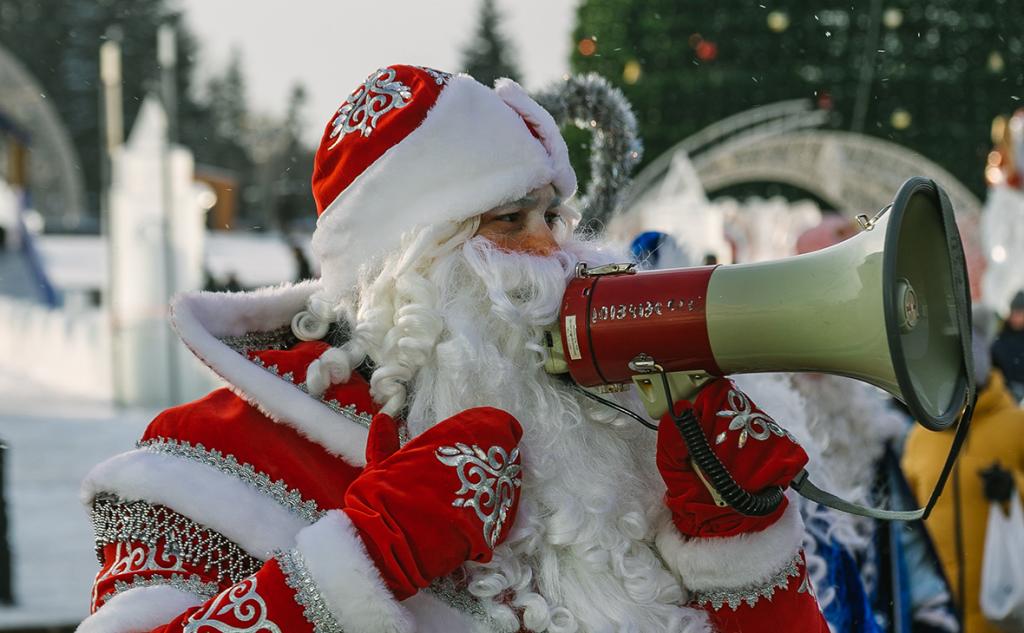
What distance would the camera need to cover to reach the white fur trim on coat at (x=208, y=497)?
1737 mm

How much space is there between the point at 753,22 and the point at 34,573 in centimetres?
1634

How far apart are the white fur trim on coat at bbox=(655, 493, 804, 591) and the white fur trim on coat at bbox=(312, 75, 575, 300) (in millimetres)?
603

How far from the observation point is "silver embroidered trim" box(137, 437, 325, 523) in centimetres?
179

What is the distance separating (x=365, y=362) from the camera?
76.6 inches

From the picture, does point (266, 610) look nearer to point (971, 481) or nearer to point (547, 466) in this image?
point (547, 466)

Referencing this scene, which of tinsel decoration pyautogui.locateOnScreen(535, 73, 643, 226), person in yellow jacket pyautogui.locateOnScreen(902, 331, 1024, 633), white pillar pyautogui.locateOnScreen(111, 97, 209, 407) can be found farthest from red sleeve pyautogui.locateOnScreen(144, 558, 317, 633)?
white pillar pyautogui.locateOnScreen(111, 97, 209, 407)

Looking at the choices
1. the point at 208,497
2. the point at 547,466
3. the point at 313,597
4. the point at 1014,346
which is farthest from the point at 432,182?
the point at 1014,346

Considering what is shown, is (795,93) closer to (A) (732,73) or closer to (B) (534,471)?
(A) (732,73)

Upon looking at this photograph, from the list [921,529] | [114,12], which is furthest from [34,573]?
[114,12]

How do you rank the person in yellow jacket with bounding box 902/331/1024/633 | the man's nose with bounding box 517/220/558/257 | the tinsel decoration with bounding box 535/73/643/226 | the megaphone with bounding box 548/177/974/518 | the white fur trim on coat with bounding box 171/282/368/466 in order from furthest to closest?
the person in yellow jacket with bounding box 902/331/1024/633 < the tinsel decoration with bounding box 535/73/643/226 < the man's nose with bounding box 517/220/558/257 < the white fur trim on coat with bounding box 171/282/368/466 < the megaphone with bounding box 548/177/974/518

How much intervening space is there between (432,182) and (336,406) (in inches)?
15.3

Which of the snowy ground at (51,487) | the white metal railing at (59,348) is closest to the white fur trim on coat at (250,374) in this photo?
the snowy ground at (51,487)

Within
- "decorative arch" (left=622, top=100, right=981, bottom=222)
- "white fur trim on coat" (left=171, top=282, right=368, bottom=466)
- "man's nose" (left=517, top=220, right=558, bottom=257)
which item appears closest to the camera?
"white fur trim on coat" (left=171, top=282, right=368, bottom=466)

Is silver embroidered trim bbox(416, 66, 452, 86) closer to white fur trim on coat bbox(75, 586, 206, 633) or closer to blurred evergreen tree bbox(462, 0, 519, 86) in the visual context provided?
white fur trim on coat bbox(75, 586, 206, 633)
